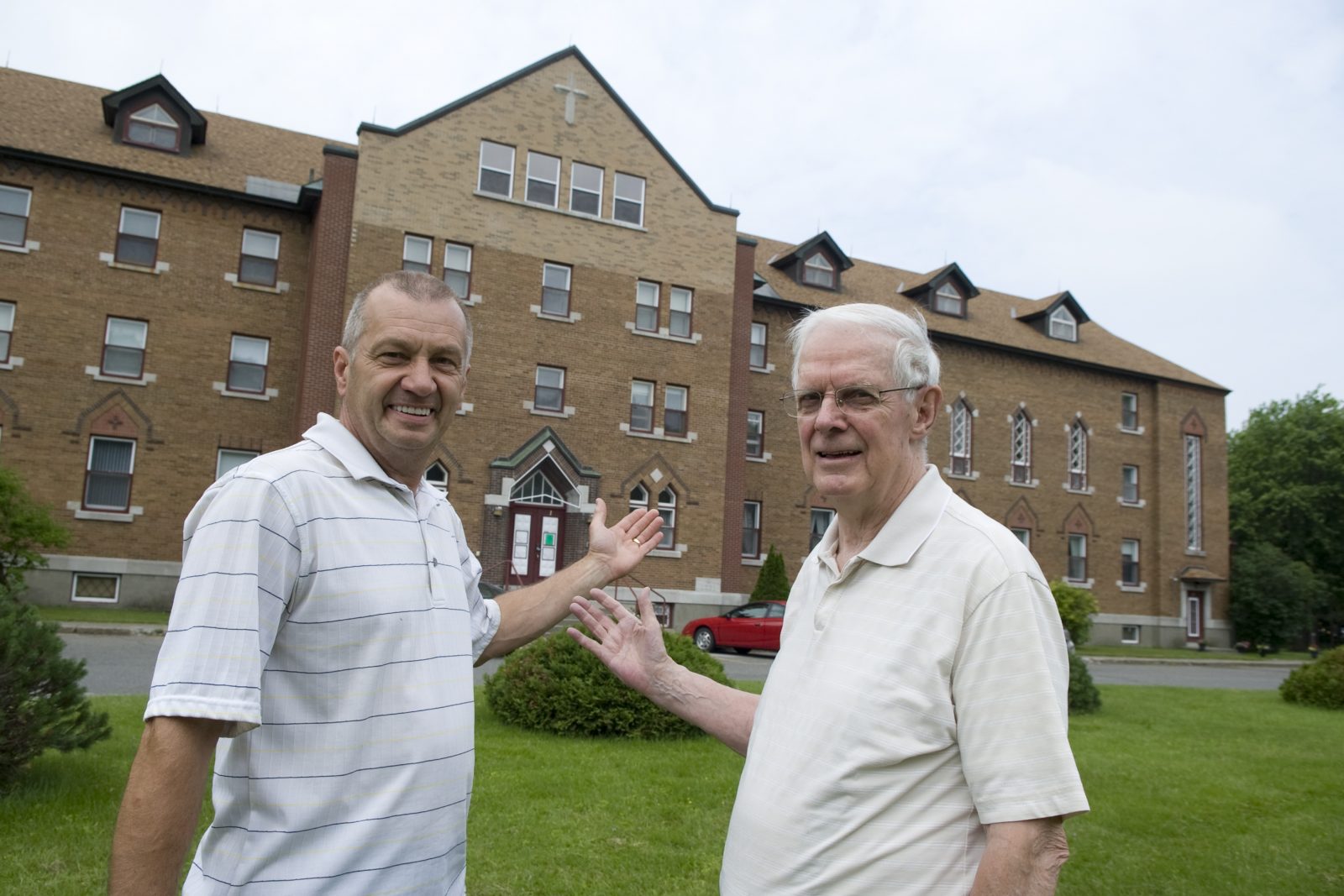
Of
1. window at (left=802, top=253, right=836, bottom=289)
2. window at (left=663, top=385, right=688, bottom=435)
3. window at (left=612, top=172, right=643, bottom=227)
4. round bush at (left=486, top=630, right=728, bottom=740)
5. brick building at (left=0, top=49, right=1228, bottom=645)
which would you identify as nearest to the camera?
round bush at (left=486, top=630, right=728, bottom=740)

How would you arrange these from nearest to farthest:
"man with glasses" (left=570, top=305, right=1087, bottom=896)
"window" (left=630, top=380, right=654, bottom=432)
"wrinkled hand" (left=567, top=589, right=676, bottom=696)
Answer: "man with glasses" (left=570, top=305, right=1087, bottom=896) → "wrinkled hand" (left=567, top=589, right=676, bottom=696) → "window" (left=630, top=380, right=654, bottom=432)

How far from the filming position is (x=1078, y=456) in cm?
3741

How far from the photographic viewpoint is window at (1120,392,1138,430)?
127ft

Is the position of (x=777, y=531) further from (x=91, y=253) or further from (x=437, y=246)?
(x=91, y=253)

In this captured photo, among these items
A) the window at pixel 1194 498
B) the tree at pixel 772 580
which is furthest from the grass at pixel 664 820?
the window at pixel 1194 498

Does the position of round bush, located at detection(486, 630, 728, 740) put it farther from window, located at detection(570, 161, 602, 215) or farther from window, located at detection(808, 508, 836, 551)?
window, located at detection(808, 508, 836, 551)

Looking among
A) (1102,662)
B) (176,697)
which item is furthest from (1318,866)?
(1102,662)

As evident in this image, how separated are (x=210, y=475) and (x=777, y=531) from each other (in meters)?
16.9

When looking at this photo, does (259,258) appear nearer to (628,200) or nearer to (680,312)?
(628,200)

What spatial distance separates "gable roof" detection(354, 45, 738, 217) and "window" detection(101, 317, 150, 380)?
25.9ft

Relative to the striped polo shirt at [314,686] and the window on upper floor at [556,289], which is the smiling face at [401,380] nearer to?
the striped polo shirt at [314,686]

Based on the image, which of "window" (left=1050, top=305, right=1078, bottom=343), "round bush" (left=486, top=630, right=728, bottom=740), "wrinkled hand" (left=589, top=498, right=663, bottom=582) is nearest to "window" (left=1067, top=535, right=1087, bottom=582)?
"window" (left=1050, top=305, right=1078, bottom=343)

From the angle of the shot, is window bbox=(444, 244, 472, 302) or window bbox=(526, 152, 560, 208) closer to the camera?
window bbox=(444, 244, 472, 302)

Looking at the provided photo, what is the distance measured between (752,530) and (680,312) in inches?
299
